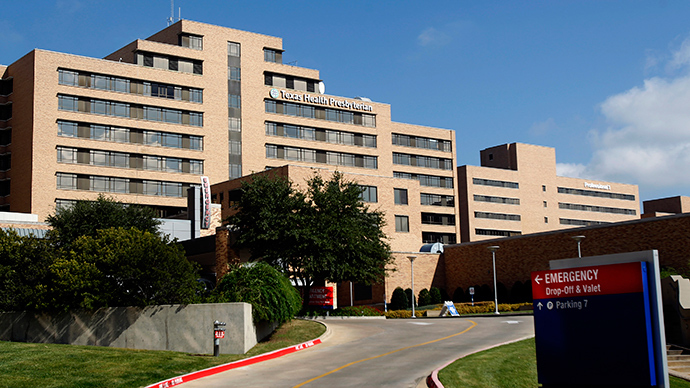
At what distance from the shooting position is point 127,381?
66.3 feet

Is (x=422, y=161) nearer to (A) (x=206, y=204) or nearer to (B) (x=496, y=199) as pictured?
(B) (x=496, y=199)

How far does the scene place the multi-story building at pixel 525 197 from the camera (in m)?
116

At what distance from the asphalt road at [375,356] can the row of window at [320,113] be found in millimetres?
63916

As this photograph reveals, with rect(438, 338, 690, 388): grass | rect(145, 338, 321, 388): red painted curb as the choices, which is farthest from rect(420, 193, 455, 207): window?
rect(438, 338, 690, 388): grass

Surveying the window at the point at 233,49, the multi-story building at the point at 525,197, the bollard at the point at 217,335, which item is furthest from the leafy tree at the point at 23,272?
the multi-story building at the point at 525,197

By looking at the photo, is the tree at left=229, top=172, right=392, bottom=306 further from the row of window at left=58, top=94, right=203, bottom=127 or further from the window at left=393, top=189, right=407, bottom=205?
the row of window at left=58, top=94, right=203, bottom=127

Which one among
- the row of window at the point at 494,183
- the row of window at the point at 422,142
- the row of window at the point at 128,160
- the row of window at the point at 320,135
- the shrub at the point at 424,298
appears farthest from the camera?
the row of window at the point at 494,183

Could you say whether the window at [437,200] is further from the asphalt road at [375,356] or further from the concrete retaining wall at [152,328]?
the concrete retaining wall at [152,328]

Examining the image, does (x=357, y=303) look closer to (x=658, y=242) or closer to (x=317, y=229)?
(x=317, y=229)

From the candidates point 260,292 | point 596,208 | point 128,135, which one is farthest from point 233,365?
point 596,208

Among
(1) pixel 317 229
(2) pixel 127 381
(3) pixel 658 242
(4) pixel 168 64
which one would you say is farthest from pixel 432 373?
(4) pixel 168 64

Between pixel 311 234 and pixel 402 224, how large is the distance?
26.3m

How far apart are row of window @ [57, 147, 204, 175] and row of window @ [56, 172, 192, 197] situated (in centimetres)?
166

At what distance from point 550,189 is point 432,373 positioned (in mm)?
112567
